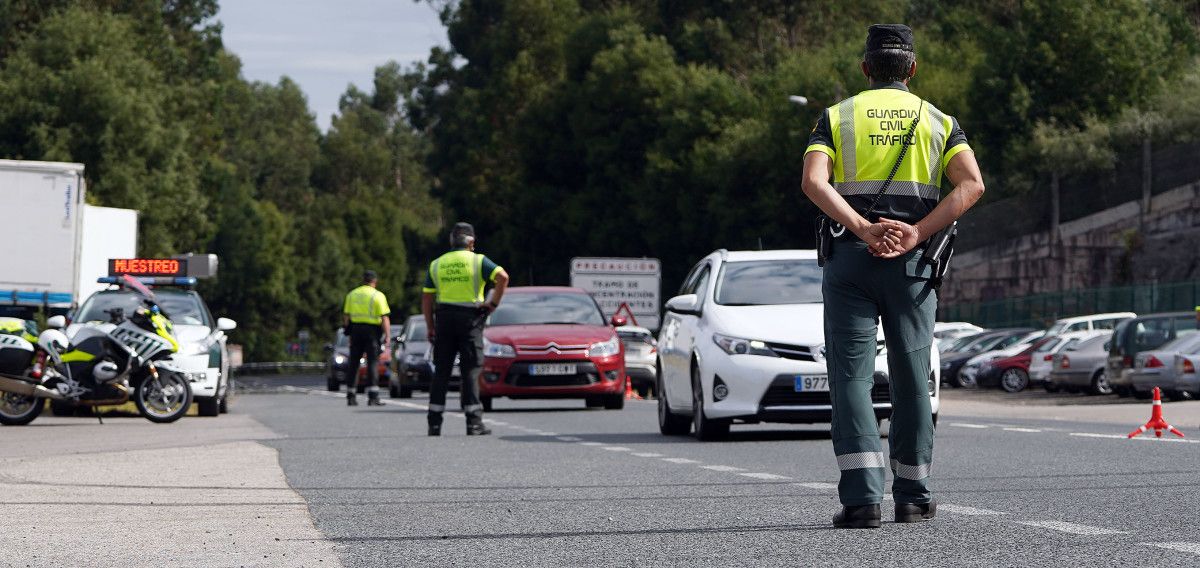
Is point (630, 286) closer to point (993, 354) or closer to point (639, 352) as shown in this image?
point (993, 354)

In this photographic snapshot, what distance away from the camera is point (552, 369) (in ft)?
79.0

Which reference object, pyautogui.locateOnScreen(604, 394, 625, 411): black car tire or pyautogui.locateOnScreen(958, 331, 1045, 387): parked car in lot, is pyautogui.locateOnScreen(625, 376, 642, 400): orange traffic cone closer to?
pyautogui.locateOnScreen(958, 331, 1045, 387): parked car in lot

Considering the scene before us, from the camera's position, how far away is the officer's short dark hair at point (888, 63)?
8.20 m

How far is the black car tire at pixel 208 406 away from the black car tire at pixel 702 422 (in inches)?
355

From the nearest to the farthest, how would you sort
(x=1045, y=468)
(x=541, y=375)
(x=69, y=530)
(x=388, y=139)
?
(x=69, y=530), (x=1045, y=468), (x=541, y=375), (x=388, y=139)

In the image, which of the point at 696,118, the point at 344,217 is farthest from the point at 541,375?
the point at 344,217

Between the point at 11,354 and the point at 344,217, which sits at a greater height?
the point at 344,217

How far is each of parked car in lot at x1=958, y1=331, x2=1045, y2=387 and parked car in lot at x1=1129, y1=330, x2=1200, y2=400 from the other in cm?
1269

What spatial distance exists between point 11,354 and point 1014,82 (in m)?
44.3

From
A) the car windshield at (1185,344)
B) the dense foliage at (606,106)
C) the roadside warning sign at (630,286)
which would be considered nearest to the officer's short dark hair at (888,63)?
the car windshield at (1185,344)

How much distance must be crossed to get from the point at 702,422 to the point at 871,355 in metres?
8.27

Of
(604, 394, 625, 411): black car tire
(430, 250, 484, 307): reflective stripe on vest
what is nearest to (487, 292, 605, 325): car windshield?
(604, 394, 625, 411): black car tire

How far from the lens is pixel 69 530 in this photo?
28.5 feet

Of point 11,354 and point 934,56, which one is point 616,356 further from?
point 934,56
